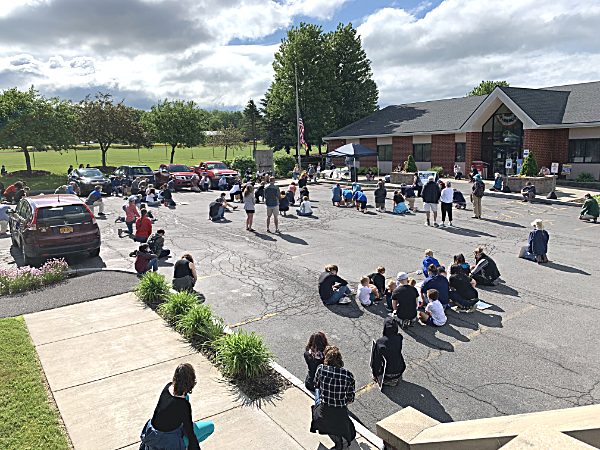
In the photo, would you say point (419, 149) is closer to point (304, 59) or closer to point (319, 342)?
point (304, 59)

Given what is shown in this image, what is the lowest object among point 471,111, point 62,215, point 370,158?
point 62,215

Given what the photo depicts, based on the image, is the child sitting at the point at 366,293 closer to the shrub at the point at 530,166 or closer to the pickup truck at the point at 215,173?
the shrub at the point at 530,166

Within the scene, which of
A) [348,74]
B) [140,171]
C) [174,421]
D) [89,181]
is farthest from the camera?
[348,74]

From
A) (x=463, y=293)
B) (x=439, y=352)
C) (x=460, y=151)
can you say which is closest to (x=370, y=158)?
(x=460, y=151)

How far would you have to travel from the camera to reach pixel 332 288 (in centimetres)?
948

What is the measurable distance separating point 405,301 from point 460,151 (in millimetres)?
28718

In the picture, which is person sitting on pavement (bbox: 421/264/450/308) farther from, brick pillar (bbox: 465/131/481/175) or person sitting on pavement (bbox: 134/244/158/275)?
brick pillar (bbox: 465/131/481/175)

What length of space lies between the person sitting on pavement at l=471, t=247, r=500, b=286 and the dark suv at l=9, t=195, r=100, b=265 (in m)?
10.3

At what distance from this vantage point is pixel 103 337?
26.3 ft

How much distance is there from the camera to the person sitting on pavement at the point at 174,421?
14.3 feet

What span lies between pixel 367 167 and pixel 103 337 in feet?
115

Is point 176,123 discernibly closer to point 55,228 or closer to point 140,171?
point 140,171

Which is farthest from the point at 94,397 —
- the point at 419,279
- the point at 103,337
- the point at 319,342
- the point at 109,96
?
the point at 109,96

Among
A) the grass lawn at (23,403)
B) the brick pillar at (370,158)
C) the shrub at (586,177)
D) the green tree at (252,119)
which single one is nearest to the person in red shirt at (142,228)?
the grass lawn at (23,403)
